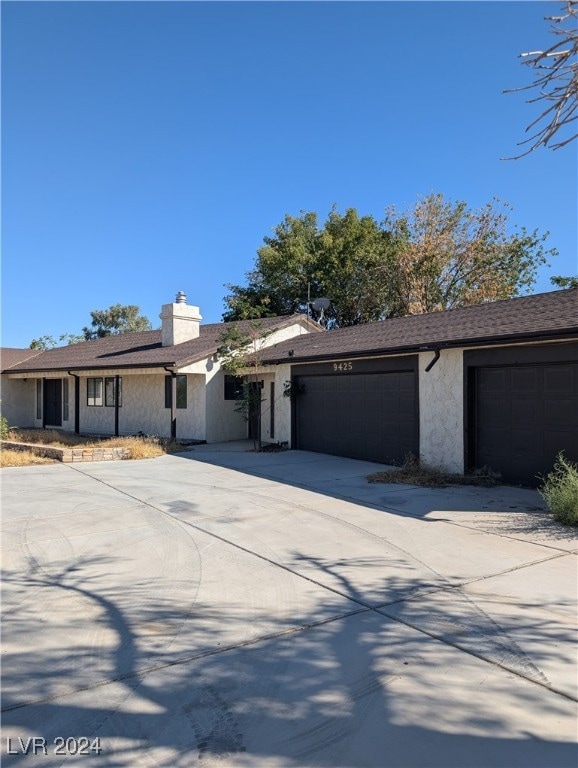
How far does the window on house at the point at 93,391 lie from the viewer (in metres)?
22.2

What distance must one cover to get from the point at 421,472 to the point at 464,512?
3.12 m

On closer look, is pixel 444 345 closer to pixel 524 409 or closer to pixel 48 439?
pixel 524 409

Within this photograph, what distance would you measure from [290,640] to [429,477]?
7.26 meters

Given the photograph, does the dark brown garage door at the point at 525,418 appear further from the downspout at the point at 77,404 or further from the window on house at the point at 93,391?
the downspout at the point at 77,404

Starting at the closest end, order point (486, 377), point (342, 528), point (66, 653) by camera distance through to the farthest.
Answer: point (66, 653), point (342, 528), point (486, 377)

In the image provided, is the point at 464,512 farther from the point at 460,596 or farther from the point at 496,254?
the point at 496,254

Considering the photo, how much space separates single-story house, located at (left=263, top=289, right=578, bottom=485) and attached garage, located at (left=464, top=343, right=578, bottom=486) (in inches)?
0.7

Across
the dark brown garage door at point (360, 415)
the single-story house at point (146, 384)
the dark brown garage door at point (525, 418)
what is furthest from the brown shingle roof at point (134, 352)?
the dark brown garage door at point (525, 418)

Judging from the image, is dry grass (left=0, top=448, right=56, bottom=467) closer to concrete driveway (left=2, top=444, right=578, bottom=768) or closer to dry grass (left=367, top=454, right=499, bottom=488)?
concrete driveway (left=2, top=444, right=578, bottom=768)

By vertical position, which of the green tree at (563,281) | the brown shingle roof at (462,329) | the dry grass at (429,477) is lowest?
the dry grass at (429,477)

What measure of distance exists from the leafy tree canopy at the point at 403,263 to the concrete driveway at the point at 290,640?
70.4 ft

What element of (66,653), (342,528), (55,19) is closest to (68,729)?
(66,653)

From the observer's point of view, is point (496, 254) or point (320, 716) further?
point (496, 254)

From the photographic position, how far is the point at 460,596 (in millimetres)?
4555
